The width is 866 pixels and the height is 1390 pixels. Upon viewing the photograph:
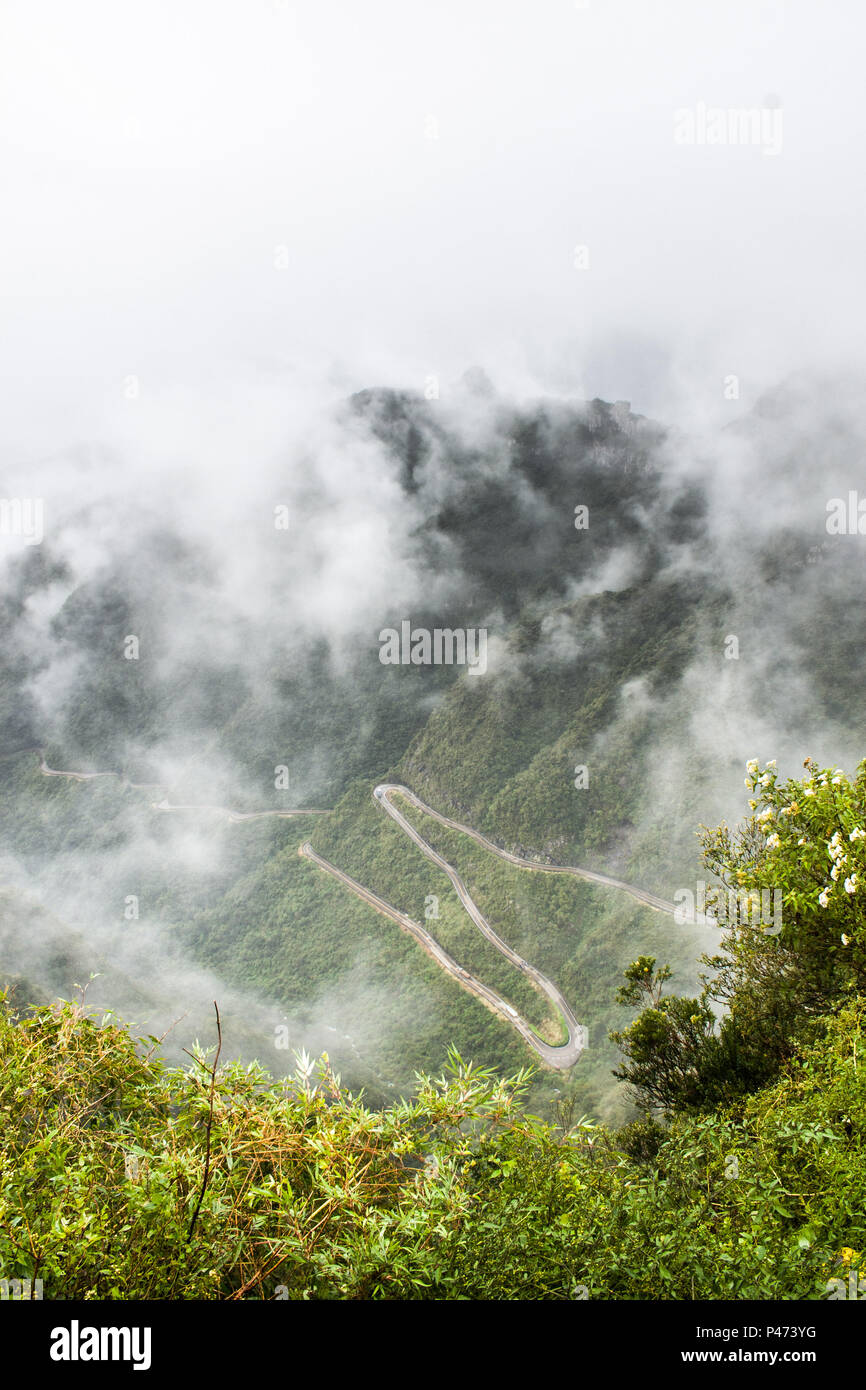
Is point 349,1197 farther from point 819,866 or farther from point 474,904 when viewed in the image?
point 474,904

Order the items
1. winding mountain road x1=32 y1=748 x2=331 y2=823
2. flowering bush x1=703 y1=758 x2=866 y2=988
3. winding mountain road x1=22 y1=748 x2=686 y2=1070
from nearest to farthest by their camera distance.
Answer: flowering bush x1=703 y1=758 x2=866 y2=988 → winding mountain road x1=22 y1=748 x2=686 y2=1070 → winding mountain road x1=32 y1=748 x2=331 y2=823

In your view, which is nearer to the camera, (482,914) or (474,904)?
(482,914)

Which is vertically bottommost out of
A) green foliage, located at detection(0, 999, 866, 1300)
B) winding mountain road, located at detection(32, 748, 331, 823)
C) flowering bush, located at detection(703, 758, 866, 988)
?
green foliage, located at detection(0, 999, 866, 1300)

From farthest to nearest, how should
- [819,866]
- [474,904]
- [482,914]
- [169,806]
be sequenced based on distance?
[169,806] < [474,904] < [482,914] < [819,866]

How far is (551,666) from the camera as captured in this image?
393ft

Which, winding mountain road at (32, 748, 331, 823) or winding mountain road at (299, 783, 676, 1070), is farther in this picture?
winding mountain road at (32, 748, 331, 823)

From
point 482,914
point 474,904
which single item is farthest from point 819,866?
point 474,904

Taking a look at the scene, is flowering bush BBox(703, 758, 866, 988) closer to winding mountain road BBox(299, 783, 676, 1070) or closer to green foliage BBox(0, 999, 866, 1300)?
green foliage BBox(0, 999, 866, 1300)

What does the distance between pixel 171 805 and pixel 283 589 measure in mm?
65339

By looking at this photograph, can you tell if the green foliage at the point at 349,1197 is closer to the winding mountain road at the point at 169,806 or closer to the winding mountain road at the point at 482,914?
the winding mountain road at the point at 482,914

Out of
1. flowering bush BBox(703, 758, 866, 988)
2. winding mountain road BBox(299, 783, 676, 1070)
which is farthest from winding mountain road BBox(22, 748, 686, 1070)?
flowering bush BBox(703, 758, 866, 988)

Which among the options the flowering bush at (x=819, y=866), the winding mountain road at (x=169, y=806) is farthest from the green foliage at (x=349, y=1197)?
the winding mountain road at (x=169, y=806)

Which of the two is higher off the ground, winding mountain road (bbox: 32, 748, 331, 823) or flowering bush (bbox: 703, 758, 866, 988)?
winding mountain road (bbox: 32, 748, 331, 823)

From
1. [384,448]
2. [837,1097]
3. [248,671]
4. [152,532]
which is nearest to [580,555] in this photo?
[384,448]
